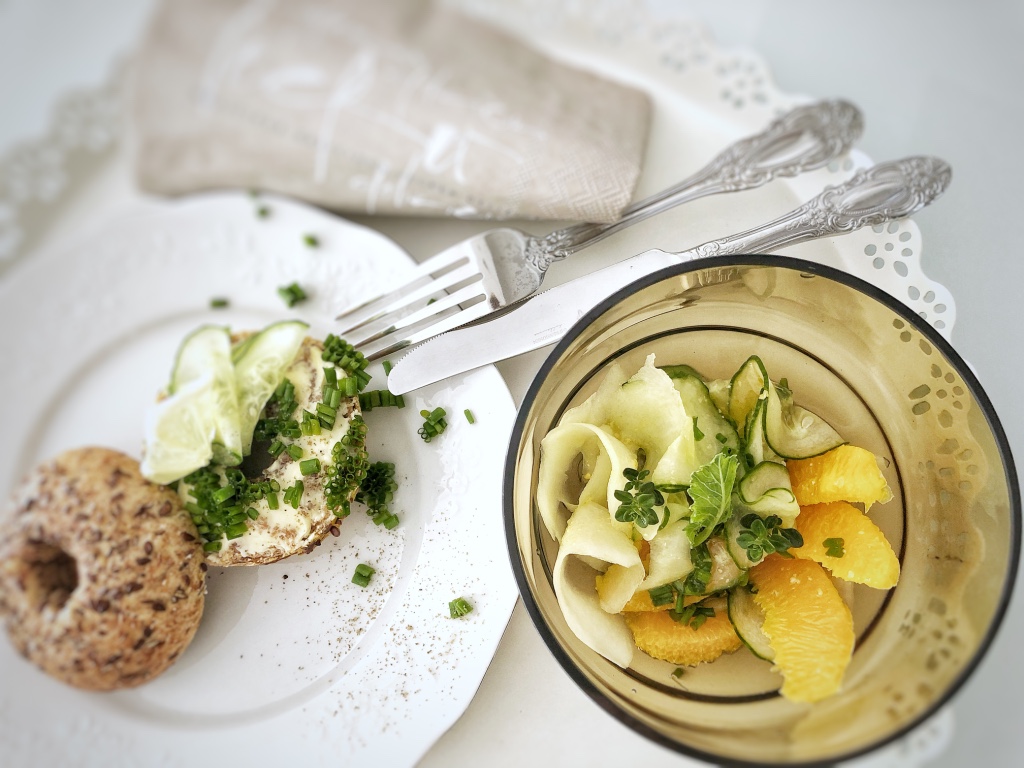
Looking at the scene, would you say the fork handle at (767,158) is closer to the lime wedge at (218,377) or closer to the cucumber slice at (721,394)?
the cucumber slice at (721,394)

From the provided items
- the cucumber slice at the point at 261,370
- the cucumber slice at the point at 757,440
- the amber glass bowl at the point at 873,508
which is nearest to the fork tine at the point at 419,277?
the cucumber slice at the point at 261,370

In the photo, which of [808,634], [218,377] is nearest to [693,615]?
[808,634]

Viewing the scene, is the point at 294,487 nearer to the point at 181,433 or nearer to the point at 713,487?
the point at 181,433

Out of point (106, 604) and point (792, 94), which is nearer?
point (106, 604)

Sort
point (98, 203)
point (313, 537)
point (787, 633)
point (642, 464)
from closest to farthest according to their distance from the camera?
point (787, 633)
point (642, 464)
point (313, 537)
point (98, 203)

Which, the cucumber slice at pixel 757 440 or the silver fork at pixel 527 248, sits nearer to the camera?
the cucumber slice at pixel 757 440

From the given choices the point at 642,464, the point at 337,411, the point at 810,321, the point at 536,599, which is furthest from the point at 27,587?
the point at 810,321

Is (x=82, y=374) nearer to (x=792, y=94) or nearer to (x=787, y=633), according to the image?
(x=787, y=633)
